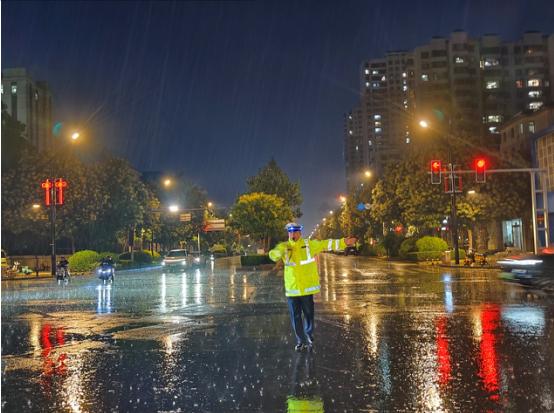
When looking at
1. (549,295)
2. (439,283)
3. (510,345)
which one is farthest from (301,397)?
(439,283)

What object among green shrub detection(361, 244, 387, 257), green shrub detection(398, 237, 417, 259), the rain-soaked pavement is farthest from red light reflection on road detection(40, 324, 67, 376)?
green shrub detection(361, 244, 387, 257)

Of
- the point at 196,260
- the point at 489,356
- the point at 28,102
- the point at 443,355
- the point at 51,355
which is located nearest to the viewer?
the point at 489,356

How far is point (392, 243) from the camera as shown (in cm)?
6450

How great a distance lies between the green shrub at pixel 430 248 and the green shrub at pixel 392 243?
12.5 metres

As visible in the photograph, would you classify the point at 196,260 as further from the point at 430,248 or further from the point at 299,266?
the point at 299,266

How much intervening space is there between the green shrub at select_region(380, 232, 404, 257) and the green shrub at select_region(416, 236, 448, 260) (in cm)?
1254

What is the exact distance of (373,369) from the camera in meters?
8.48

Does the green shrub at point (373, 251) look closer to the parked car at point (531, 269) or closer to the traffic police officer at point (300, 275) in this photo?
the parked car at point (531, 269)

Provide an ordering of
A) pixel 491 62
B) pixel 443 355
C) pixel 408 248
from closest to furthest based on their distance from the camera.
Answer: pixel 443 355, pixel 408 248, pixel 491 62

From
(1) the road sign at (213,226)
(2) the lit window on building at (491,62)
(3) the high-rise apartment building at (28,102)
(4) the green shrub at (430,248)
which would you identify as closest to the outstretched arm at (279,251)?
(4) the green shrub at (430,248)

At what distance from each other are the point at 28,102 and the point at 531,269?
142745 mm

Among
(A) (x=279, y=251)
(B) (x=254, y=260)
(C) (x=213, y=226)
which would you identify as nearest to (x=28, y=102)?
(C) (x=213, y=226)

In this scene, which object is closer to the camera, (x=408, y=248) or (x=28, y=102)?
(x=408, y=248)

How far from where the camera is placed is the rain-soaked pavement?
691cm
